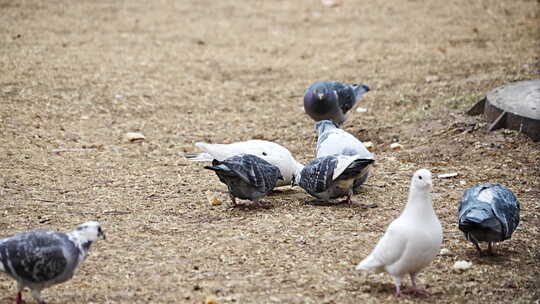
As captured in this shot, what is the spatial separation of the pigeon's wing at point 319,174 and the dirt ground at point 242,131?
0.15 m

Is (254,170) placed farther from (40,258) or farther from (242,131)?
(242,131)

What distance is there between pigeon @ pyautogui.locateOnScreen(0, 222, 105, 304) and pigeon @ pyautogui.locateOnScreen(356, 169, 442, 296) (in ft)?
4.27

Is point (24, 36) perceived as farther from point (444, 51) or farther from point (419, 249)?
point (419, 249)

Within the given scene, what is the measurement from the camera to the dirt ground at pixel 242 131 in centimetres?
378

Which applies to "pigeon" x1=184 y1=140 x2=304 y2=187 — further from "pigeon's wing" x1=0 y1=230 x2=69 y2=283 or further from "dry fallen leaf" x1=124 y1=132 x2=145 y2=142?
"pigeon's wing" x1=0 y1=230 x2=69 y2=283

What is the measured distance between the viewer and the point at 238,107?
746cm

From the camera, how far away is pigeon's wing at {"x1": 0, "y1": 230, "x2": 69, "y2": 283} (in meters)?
3.20

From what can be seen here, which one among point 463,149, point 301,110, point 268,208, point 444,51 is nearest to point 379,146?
point 463,149

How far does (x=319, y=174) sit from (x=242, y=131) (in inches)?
88.1

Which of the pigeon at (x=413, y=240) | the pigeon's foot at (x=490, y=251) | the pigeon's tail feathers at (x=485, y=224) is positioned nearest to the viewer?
the pigeon at (x=413, y=240)

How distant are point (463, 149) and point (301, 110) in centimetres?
196

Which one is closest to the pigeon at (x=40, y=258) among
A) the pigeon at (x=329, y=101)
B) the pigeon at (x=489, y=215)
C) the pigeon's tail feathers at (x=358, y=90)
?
the pigeon at (x=489, y=215)

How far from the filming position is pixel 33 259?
10.5ft

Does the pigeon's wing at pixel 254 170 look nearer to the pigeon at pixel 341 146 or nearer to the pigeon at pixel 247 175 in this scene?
the pigeon at pixel 247 175
